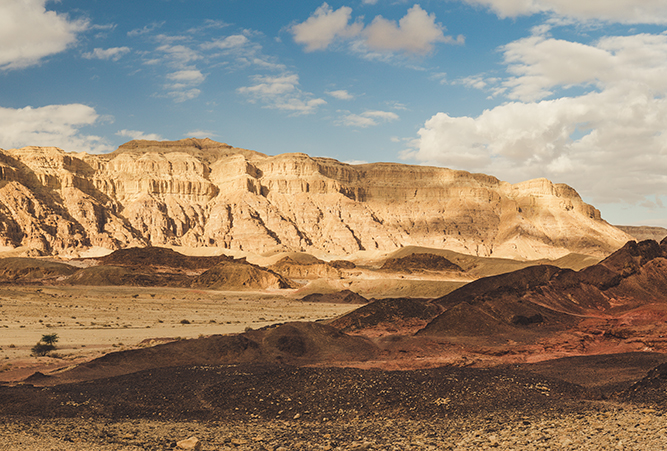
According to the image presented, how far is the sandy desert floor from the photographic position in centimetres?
2503

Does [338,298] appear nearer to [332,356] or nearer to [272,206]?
[332,356]

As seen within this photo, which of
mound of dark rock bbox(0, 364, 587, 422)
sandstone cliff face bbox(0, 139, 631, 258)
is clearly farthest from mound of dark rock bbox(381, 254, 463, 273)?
mound of dark rock bbox(0, 364, 587, 422)

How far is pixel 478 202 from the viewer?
6959 inches

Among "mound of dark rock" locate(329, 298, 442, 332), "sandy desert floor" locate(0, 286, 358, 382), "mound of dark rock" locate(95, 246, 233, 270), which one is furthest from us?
"mound of dark rock" locate(95, 246, 233, 270)

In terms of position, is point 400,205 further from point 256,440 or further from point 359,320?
point 256,440

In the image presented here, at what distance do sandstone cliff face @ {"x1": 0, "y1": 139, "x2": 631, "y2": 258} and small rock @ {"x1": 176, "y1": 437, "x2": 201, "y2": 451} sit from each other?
4980 inches

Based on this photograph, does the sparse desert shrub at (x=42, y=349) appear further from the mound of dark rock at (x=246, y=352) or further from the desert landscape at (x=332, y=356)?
the mound of dark rock at (x=246, y=352)

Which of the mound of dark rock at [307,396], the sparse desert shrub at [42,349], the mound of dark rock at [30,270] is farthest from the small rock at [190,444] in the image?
the mound of dark rock at [30,270]

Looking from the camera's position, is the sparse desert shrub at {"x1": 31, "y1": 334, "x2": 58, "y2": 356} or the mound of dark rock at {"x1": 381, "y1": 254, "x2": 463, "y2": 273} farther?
the mound of dark rock at {"x1": 381, "y1": 254, "x2": 463, "y2": 273}

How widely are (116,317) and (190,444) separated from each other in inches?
1434

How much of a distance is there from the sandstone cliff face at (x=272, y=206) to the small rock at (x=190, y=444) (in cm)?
12649

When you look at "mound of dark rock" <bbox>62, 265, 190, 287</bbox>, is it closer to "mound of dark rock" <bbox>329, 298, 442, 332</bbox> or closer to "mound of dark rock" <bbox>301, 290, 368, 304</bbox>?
"mound of dark rock" <bbox>301, 290, 368, 304</bbox>

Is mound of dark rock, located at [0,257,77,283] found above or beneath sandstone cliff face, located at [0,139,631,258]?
beneath

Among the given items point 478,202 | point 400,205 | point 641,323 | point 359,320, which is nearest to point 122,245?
point 400,205
